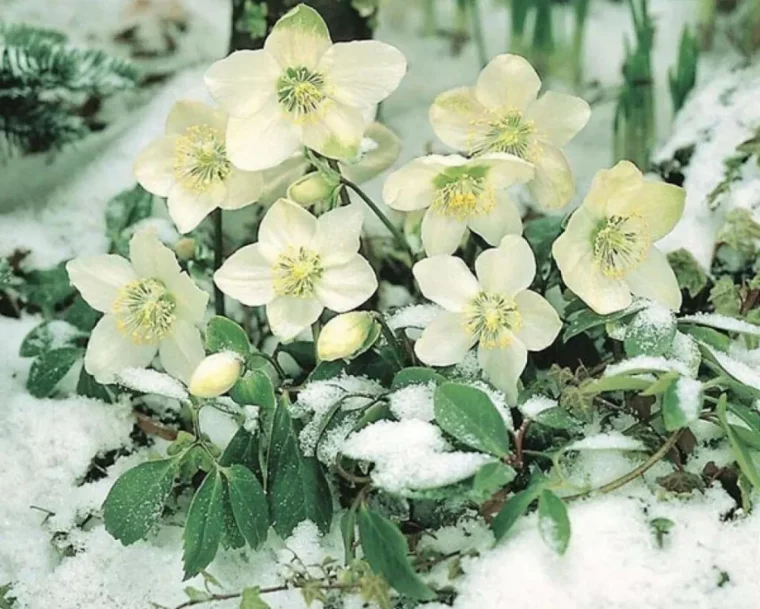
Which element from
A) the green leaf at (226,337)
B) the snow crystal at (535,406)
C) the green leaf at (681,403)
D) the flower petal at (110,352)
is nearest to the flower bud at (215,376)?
the green leaf at (226,337)

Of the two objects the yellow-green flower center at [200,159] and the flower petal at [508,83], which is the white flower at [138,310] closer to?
the yellow-green flower center at [200,159]

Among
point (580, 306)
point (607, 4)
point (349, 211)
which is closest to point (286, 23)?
point (349, 211)

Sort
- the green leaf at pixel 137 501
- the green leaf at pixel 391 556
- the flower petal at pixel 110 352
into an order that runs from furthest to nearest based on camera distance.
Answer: the flower petal at pixel 110 352 < the green leaf at pixel 137 501 < the green leaf at pixel 391 556

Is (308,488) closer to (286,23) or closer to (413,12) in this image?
(286,23)

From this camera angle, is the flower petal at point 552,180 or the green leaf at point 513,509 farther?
the flower petal at point 552,180

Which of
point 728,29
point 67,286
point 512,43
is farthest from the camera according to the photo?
point 728,29

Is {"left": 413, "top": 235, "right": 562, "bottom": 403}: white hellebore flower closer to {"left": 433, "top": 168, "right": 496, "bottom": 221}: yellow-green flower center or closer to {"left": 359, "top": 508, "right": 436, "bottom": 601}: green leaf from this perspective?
{"left": 433, "top": 168, "right": 496, "bottom": 221}: yellow-green flower center

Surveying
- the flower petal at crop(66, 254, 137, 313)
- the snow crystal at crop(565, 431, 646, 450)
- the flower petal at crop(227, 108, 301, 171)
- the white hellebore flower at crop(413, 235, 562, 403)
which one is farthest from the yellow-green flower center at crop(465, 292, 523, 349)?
the flower petal at crop(66, 254, 137, 313)
